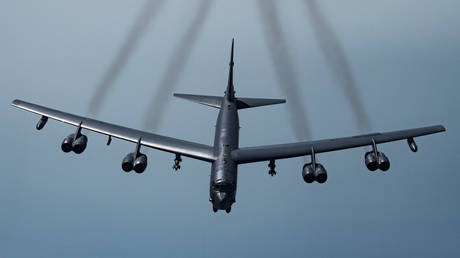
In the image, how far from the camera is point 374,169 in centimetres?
6175

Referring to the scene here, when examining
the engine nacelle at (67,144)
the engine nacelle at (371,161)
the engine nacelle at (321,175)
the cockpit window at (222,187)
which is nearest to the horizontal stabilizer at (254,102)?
the engine nacelle at (371,161)

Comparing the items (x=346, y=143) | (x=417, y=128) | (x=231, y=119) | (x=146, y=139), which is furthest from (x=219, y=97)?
(x=417, y=128)

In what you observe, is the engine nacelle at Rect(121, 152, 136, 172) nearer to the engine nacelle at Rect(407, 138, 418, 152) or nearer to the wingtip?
the wingtip

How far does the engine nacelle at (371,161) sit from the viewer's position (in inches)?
2408

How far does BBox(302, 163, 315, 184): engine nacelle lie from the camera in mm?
58562

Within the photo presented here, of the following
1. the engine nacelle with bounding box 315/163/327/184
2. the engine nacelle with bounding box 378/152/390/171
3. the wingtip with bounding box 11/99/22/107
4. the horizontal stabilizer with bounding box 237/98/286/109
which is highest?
the horizontal stabilizer with bounding box 237/98/286/109

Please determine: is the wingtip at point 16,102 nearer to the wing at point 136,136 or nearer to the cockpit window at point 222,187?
the wing at point 136,136

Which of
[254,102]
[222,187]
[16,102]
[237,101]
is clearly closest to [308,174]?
[222,187]

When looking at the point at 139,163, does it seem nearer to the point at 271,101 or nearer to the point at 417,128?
the point at 271,101

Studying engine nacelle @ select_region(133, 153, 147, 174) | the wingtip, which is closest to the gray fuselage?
engine nacelle @ select_region(133, 153, 147, 174)

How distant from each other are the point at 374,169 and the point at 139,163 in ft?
83.9

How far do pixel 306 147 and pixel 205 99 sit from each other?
16.3 metres

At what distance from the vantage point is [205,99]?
71688 mm

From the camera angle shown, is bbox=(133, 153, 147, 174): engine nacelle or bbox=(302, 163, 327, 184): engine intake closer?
bbox=(302, 163, 327, 184): engine intake
